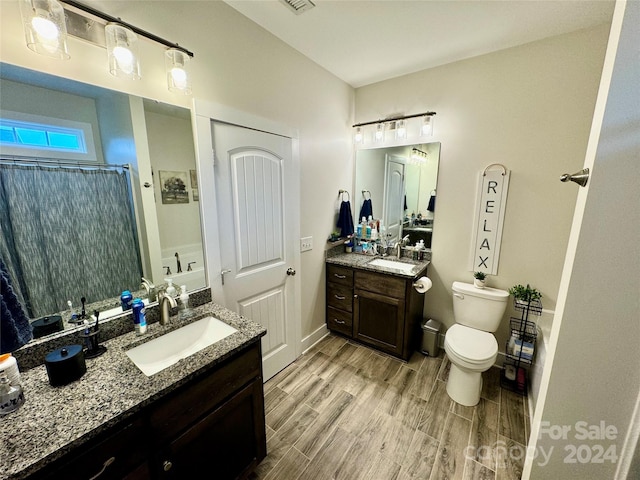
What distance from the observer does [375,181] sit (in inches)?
108

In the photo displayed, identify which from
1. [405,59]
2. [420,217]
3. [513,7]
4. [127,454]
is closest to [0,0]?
[127,454]

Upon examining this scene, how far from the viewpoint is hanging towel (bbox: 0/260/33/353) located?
79cm

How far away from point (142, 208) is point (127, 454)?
1.06m

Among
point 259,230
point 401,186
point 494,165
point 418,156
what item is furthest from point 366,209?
point 259,230

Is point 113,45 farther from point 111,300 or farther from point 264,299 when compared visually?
point 264,299

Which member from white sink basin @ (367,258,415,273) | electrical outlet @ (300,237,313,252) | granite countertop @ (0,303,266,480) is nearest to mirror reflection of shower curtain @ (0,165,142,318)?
granite countertop @ (0,303,266,480)

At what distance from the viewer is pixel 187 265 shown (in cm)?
151

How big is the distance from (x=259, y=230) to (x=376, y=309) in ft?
4.35

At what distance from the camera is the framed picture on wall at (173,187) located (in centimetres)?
137

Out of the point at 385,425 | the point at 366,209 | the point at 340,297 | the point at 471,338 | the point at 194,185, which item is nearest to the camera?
the point at 194,185

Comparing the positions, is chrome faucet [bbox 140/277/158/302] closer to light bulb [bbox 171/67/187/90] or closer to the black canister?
the black canister

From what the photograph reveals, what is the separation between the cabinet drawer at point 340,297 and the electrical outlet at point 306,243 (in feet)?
1.72

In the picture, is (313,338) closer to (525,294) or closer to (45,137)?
(525,294)

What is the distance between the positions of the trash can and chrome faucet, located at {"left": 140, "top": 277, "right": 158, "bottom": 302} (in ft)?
7.32
